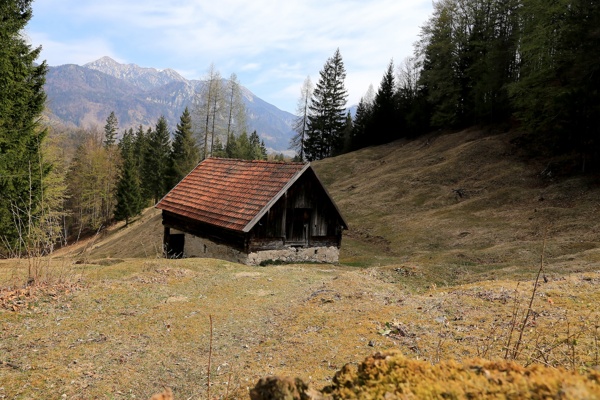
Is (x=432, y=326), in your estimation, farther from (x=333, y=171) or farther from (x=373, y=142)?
(x=373, y=142)

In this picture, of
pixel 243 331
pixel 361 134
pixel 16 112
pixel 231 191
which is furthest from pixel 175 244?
pixel 361 134

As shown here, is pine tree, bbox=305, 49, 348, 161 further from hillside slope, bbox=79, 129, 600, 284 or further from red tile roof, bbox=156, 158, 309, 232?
red tile roof, bbox=156, 158, 309, 232

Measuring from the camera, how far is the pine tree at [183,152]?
177 feet

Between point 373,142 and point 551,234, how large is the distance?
42341mm

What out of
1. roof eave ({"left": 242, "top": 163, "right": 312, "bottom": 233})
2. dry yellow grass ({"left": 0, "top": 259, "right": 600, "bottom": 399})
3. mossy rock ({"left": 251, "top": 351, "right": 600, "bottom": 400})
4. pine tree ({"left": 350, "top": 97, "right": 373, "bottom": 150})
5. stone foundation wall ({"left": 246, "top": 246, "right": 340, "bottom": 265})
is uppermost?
pine tree ({"left": 350, "top": 97, "right": 373, "bottom": 150})

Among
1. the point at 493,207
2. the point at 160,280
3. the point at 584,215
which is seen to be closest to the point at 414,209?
the point at 493,207

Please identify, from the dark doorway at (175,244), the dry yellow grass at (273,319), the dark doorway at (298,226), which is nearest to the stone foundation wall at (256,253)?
the dark doorway at (298,226)

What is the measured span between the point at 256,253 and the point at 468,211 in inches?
709

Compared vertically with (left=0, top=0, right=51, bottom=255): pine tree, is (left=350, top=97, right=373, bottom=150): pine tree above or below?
above

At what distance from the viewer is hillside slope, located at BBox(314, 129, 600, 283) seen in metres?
17.4

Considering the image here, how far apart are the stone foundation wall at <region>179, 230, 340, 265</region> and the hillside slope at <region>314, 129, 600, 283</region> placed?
1.97 metres

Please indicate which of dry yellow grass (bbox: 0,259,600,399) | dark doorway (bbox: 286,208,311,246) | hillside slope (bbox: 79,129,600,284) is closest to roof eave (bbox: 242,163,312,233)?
dark doorway (bbox: 286,208,311,246)

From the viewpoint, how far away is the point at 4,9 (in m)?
19.4

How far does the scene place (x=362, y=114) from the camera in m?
67.8
